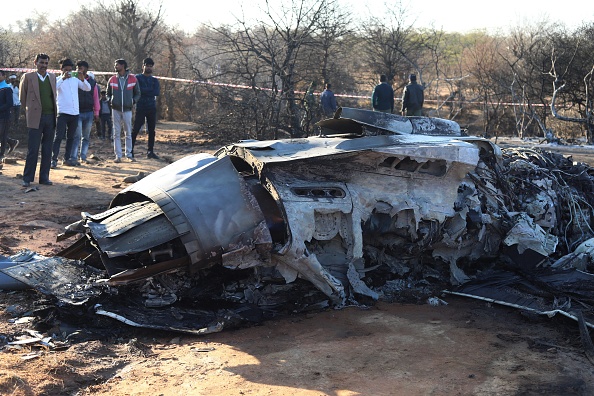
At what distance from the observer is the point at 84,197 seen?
10.2m

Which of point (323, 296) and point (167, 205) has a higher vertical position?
point (167, 205)

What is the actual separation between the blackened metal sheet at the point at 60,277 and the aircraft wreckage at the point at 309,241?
2 centimetres

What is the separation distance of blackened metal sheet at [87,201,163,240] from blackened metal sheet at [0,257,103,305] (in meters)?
0.41

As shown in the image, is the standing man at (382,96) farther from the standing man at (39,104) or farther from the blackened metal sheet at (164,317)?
the blackened metal sheet at (164,317)

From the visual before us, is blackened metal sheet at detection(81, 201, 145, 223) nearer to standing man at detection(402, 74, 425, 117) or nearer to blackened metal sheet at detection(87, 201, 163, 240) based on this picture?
blackened metal sheet at detection(87, 201, 163, 240)

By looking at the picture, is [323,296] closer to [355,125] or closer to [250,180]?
[250,180]

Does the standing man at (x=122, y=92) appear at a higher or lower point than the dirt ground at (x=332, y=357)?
higher

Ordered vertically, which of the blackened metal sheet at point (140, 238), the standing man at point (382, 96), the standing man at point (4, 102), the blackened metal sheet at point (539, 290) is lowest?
the blackened metal sheet at point (539, 290)

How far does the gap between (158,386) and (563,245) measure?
15.9ft

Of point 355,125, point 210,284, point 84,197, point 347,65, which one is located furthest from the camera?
point 347,65

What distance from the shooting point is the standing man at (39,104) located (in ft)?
32.9

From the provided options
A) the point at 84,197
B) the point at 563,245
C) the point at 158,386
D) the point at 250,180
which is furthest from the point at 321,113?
the point at 158,386

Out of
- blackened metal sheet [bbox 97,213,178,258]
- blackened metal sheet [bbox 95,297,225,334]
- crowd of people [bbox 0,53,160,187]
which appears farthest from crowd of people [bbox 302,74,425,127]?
blackened metal sheet [bbox 95,297,225,334]

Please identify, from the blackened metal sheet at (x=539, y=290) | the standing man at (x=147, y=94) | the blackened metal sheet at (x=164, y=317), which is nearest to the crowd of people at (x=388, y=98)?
the standing man at (x=147, y=94)
